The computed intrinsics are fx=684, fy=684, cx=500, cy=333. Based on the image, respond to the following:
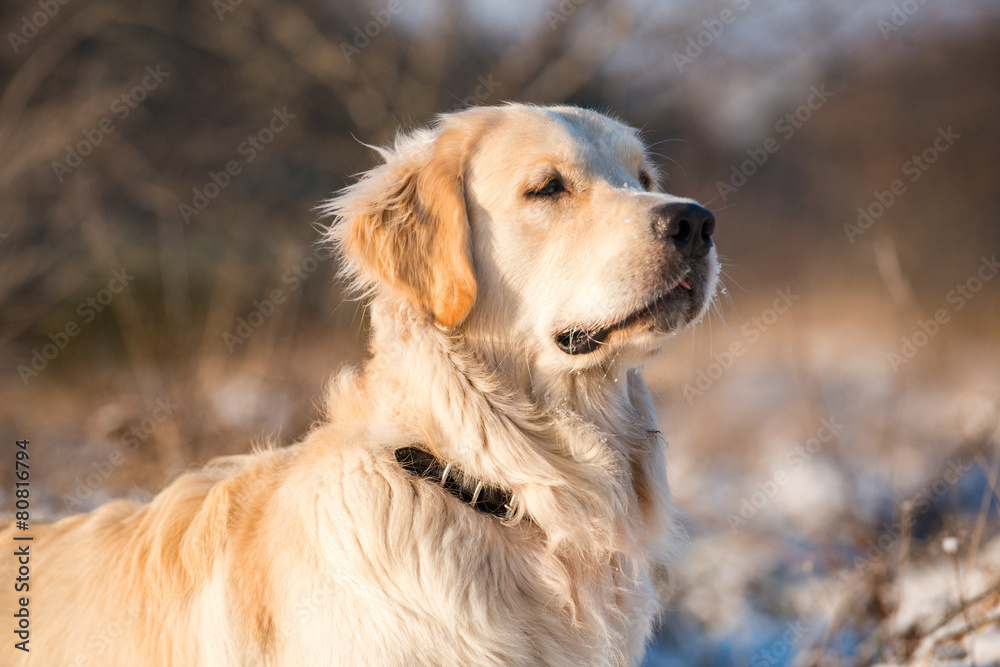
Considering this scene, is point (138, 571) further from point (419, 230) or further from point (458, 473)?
point (419, 230)

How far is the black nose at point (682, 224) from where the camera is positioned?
2.27 meters

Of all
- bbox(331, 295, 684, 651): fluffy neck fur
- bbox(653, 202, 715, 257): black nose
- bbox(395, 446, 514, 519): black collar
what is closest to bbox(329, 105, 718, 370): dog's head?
bbox(653, 202, 715, 257): black nose

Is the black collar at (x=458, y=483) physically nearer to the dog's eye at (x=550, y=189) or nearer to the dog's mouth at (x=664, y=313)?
the dog's mouth at (x=664, y=313)

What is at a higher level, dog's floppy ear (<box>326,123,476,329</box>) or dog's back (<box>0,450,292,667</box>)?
dog's floppy ear (<box>326,123,476,329</box>)

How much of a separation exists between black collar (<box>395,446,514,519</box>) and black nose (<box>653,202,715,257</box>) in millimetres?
1011

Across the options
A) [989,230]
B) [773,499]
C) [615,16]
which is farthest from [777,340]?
[615,16]

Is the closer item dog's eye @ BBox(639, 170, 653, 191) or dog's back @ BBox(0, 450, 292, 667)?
dog's back @ BBox(0, 450, 292, 667)

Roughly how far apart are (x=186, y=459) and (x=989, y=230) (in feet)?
31.8

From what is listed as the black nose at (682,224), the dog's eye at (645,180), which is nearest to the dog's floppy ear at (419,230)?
the black nose at (682,224)

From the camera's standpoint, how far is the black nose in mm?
2273

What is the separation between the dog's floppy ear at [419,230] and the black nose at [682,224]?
0.66 metres

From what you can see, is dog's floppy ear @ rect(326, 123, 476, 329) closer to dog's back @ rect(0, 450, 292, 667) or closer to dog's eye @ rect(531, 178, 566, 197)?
dog's eye @ rect(531, 178, 566, 197)

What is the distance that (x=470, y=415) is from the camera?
2.33 meters

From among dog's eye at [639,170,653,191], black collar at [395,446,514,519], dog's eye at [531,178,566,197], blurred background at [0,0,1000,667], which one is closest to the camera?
black collar at [395,446,514,519]
